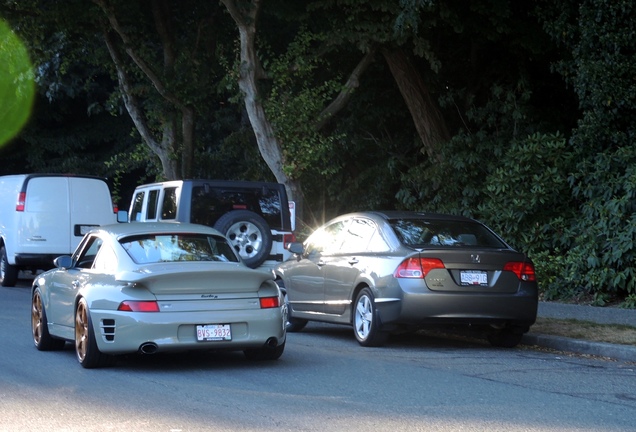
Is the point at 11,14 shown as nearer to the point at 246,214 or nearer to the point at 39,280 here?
the point at 246,214

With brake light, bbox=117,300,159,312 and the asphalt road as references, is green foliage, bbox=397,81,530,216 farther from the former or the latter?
brake light, bbox=117,300,159,312

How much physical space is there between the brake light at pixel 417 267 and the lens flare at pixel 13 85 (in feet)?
60.6

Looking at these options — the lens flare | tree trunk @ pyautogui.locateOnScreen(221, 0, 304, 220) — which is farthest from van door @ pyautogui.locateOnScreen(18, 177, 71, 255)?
the lens flare

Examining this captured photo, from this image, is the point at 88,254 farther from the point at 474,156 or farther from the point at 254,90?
the point at 474,156

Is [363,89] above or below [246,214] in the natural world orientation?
above

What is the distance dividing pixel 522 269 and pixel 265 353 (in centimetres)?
330

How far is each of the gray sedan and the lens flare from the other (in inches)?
669

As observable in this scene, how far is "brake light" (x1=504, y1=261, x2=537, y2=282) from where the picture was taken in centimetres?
1242

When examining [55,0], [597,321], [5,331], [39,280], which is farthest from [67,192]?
[597,321]

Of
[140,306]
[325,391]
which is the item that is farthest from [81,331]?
[325,391]

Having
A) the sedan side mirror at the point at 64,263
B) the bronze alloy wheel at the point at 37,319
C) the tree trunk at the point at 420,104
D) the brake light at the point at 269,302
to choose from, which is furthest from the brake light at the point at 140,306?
the tree trunk at the point at 420,104

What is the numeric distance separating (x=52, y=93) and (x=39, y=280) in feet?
81.8

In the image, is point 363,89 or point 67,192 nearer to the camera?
point 67,192

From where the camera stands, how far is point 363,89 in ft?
90.4
